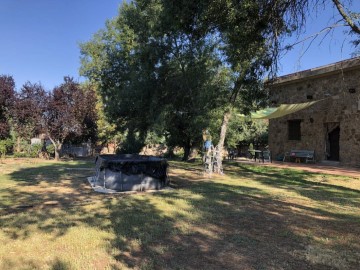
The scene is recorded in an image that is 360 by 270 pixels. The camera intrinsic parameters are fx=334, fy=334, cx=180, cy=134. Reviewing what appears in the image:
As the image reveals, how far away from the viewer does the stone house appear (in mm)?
15637

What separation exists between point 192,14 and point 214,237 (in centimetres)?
462

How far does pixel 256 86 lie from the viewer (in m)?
11.2

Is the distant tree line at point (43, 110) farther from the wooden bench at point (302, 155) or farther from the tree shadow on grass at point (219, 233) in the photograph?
the tree shadow on grass at point (219, 233)

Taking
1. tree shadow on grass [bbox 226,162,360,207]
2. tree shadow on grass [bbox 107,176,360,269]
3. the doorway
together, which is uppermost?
the doorway

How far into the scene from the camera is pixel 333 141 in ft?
57.0

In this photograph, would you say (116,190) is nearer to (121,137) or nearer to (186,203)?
(186,203)

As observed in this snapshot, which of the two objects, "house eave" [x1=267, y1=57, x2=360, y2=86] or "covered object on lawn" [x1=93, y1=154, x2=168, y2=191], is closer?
"covered object on lawn" [x1=93, y1=154, x2=168, y2=191]

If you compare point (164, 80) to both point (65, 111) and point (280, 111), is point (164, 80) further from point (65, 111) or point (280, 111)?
point (65, 111)

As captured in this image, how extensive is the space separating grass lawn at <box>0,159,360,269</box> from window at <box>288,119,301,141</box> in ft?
33.5

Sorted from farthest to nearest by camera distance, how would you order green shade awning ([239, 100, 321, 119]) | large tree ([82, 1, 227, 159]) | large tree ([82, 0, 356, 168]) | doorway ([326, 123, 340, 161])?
doorway ([326, 123, 340, 161]), green shade awning ([239, 100, 321, 119]), large tree ([82, 1, 227, 159]), large tree ([82, 0, 356, 168])

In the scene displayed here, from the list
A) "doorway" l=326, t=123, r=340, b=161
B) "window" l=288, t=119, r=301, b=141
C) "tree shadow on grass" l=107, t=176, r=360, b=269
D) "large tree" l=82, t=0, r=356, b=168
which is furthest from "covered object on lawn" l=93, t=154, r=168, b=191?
"window" l=288, t=119, r=301, b=141

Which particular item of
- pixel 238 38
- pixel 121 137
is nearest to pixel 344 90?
pixel 238 38

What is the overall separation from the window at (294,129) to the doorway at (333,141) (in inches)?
76.0

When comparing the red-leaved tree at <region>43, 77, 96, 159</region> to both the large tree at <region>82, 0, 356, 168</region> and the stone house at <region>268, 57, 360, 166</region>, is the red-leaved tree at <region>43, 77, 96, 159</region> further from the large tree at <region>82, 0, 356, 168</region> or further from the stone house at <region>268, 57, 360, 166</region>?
the stone house at <region>268, 57, 360, 166</region>
